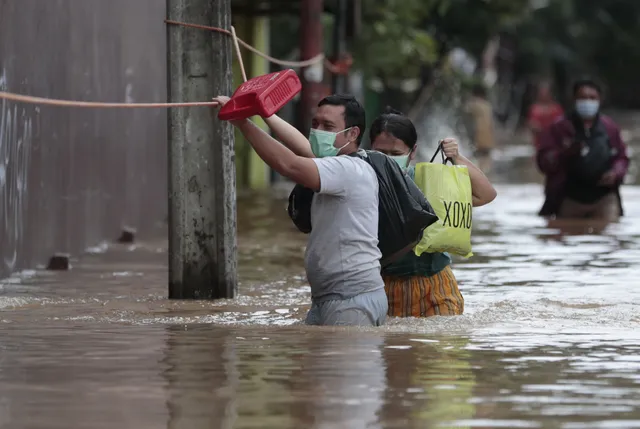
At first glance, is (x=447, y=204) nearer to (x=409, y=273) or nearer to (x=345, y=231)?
(x=409, y=273)

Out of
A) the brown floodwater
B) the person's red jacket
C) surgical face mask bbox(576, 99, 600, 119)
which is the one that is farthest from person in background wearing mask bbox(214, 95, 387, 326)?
the person's red jacket

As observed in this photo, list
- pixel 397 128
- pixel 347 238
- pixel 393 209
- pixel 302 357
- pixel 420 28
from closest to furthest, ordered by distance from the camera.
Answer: pixel 302 357 → pixel 347 238 → pixel 393 209 → pixel 397 128 → pixel 420 28

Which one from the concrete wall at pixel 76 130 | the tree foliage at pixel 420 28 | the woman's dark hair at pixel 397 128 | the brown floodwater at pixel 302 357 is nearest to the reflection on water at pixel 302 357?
the brown floodwater at pixel 302 357

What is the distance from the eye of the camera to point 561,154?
18.3 m

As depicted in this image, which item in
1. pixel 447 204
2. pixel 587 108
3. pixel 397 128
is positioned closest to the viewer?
pixel 397 128

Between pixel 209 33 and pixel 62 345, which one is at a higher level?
pixel 209 33

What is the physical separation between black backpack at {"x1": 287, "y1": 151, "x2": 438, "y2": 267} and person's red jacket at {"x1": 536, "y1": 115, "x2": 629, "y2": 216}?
29.5 ft

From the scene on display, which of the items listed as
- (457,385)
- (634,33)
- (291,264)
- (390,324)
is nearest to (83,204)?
(291,264)

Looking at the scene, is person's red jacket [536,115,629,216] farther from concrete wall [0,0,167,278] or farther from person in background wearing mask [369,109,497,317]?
person in background wearing mask [369,109,497,317]

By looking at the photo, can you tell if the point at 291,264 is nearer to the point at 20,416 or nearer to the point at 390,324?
the point at 390,324

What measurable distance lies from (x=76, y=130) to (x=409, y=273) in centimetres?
607

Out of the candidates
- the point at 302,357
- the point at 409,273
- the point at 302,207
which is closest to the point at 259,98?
the point at 302,207

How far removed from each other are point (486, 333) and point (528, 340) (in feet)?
1.20

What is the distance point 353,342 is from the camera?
28.3 ft
